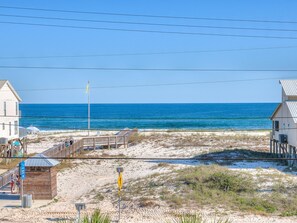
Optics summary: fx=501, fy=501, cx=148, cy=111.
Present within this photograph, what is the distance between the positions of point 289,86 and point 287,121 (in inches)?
102

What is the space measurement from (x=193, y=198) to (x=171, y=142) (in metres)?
30.5

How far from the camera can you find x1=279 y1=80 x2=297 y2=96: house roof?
36284mm

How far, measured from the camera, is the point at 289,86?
121 ft

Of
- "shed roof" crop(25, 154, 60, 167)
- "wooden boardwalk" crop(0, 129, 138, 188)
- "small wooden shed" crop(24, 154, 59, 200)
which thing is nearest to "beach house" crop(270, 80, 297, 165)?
"shed roof" crop(25, 154, 60, 167)

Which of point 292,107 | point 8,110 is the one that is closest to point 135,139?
point 8,110

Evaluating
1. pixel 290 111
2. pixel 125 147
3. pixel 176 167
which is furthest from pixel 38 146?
pixel 290 111

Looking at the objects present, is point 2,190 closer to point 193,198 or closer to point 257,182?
point 193,198

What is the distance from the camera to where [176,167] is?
111 ft

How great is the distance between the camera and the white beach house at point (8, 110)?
1750 inches

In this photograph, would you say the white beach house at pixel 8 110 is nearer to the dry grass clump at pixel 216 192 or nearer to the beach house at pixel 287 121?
the dry grass clump at pixel 216 192

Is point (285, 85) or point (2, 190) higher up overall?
point (285, 85)

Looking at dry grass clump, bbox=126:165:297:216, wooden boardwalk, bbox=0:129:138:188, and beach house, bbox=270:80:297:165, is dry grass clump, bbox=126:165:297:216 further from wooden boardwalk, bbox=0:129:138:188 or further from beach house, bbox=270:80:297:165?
wooden boardwalk, bbox=0:129:138:188

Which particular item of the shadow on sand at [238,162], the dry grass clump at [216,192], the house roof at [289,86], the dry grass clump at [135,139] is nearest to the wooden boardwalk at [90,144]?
the dry grass clump at [135,139]

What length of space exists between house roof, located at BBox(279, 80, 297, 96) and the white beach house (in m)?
22.5
